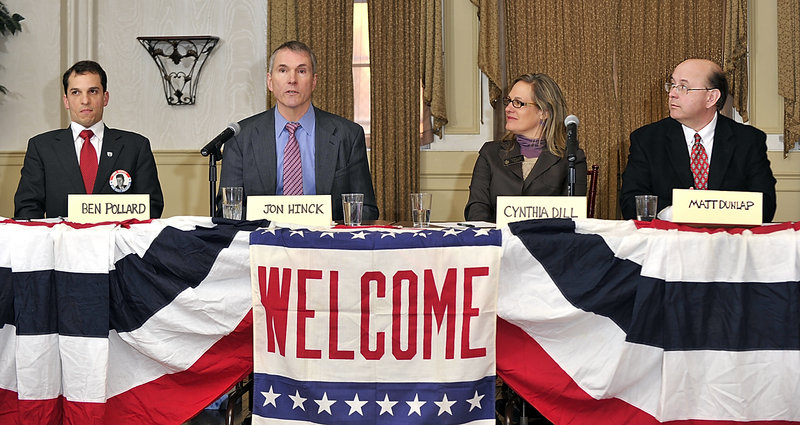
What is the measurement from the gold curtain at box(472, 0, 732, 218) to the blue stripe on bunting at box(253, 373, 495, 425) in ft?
9.91

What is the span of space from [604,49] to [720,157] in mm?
1750

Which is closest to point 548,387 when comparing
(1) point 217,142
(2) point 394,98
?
(1) point 217,142

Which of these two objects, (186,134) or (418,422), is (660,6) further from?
(418,422)

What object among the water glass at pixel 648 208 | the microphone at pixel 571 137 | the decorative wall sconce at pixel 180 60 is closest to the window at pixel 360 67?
the decorative wall sconce at pixel 180 60

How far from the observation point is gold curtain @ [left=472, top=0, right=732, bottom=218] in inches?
179

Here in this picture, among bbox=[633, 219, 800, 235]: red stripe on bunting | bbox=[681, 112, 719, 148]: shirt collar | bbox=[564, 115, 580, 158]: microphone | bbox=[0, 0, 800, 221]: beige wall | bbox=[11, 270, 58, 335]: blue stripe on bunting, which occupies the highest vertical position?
bbox=[0, 0, 800, 221]: beige wall

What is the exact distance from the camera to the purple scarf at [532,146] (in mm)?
3111

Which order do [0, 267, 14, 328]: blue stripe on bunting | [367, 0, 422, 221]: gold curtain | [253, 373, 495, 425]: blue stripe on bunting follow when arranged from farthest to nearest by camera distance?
[367, 0, 422, 221]: gold curtain
[0, 267, 14, 328]: blue stripe on bunting
[253, 373, 495, 425]: blue stripe on bunting

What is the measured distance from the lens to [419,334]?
1811 mm

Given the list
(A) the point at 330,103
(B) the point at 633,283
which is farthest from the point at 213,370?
(A) the point at 330,103

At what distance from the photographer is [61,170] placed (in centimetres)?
301

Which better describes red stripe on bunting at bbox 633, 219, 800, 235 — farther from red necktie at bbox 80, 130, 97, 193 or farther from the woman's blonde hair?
red necktie at bbox 80, 130, 97, 193

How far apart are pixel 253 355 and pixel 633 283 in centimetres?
98

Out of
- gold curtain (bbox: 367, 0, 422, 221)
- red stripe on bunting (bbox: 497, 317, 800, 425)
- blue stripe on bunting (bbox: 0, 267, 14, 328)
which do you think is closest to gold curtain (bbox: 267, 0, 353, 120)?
gold curtain (bbox: 367, 0, 422, 221)
